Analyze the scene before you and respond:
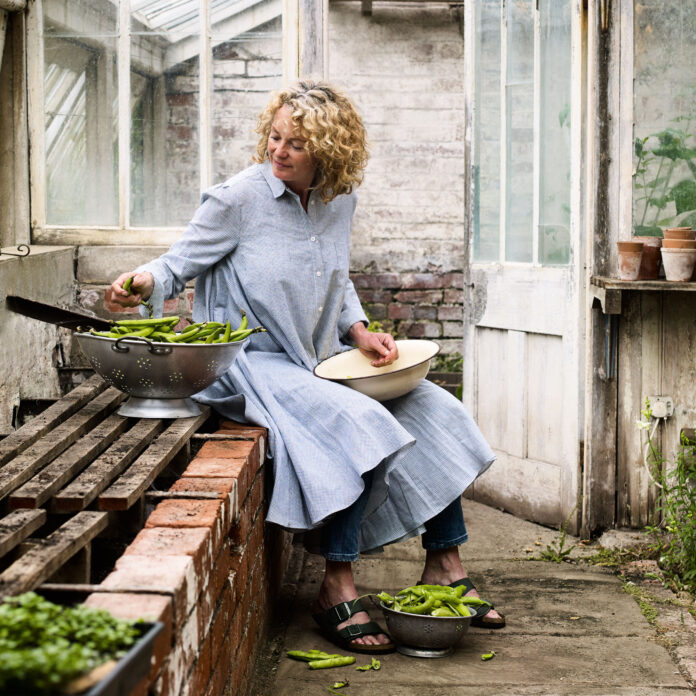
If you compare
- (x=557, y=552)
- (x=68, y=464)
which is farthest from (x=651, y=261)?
(x=68, y=464)

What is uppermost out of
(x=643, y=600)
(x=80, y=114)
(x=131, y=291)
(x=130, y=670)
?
(x=80, y=114)

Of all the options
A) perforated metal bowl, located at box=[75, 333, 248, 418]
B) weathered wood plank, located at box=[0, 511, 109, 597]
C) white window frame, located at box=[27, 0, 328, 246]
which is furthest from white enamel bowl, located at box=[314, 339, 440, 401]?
white window frame, located at box=[27, 0, 328, 246]

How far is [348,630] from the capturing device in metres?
3.14

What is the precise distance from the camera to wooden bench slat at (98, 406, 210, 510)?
2.21 meters

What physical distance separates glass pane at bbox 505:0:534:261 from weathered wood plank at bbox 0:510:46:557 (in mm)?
3337

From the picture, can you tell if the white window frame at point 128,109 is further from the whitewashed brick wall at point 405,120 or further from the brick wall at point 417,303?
the brick wall at point 417,303

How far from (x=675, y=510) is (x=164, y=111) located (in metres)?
3.09

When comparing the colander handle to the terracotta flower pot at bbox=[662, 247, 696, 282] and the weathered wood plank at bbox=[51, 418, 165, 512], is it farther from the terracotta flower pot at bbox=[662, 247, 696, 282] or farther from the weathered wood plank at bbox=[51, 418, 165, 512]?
the terracotta flower pot at bbox=[662, 247, 696, 282]

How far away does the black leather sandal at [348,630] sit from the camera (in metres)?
3.12

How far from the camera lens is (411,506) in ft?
11.2

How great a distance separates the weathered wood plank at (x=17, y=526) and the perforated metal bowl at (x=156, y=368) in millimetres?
868

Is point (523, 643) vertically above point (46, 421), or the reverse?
point (46, 421)

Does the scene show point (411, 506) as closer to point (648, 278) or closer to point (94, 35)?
point (648, 278)

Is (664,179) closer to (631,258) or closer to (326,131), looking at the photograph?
(631,258)
